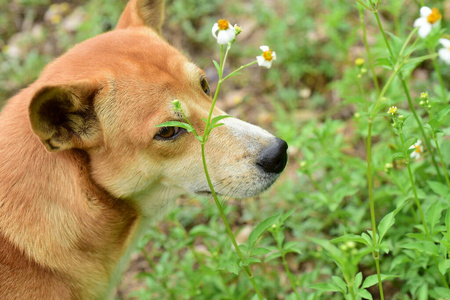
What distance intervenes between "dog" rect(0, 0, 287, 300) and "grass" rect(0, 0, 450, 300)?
21.8 inches

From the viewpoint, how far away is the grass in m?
2.40

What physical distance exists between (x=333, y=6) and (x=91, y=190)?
3990 mm

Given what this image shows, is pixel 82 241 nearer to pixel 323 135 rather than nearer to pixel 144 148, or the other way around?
pixel 144 148

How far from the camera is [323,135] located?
353cm

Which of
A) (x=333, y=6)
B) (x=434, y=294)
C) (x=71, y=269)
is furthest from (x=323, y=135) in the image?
(x=333, y=6)

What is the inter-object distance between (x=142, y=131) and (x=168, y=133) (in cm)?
16

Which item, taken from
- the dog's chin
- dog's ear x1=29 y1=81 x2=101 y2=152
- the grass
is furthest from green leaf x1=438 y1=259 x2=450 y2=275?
dog's ear x1=29 y1=81 x2=101 y2=152

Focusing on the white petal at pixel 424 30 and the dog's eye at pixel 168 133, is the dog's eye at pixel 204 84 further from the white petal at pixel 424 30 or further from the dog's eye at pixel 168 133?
the white petal at pixel 424 30

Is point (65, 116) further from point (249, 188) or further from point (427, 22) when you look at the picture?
point (427, 22)

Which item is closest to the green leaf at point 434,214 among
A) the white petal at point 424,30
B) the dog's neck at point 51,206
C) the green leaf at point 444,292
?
the green leaf at point 444,292

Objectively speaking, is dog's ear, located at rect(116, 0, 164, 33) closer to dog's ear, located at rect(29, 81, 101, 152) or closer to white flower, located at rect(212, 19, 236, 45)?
dog's ear, located at rect(29, 81, 101, 152)

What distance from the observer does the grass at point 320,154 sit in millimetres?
2398

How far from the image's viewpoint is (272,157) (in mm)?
2697

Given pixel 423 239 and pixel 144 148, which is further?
pixel 144 148
